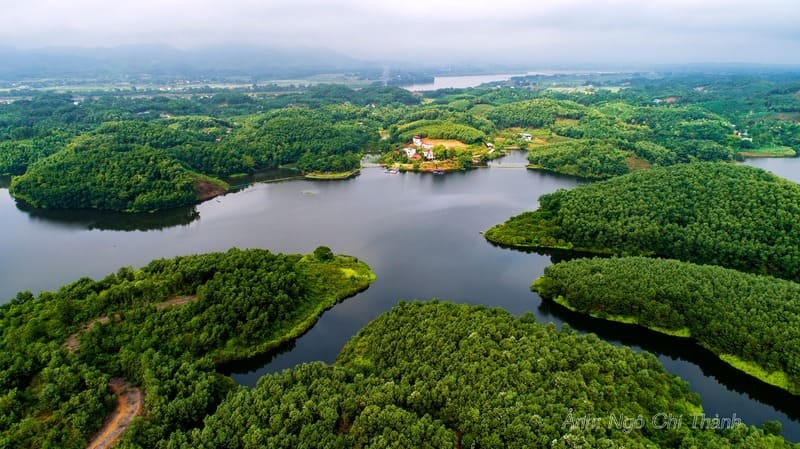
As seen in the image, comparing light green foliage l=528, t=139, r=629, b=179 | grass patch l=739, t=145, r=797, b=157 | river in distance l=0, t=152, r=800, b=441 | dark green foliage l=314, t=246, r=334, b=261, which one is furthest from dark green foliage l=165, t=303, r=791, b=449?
grass patch l=739, t=145, r=797, b=157

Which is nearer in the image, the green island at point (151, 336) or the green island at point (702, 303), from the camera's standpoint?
the green island at point (151, 336)

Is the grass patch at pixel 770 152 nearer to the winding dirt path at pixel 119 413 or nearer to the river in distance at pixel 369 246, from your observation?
the river in distance at pixel 369 246

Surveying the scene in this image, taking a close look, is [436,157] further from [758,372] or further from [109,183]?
[758,372]

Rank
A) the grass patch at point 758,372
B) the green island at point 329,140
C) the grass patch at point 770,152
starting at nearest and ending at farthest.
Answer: the grass patch at point 758,372 < the green island at point 329,140 < the grass patch at point 770,152

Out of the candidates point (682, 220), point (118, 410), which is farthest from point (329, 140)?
point (118, 410)


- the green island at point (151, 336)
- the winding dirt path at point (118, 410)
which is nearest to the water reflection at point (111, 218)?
the green island at point (151, 336)

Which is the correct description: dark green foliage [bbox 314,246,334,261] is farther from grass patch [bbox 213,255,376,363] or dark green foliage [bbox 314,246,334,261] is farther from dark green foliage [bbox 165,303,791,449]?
dark green foliage [bbox 165,303,791,449]
